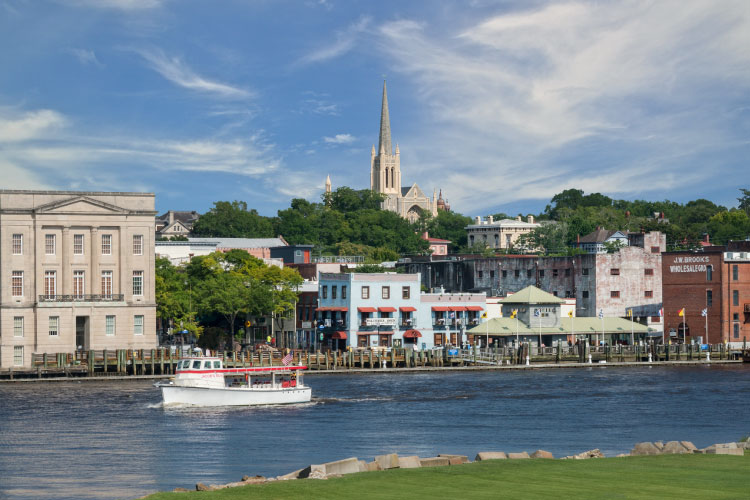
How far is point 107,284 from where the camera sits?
10725 cm

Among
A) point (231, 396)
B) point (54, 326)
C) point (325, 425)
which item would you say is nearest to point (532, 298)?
point (54, 326)

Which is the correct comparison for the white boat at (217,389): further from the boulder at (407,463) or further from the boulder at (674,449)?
the boulder at (407,463)

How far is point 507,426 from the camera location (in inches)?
2608

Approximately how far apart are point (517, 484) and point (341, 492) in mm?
5002

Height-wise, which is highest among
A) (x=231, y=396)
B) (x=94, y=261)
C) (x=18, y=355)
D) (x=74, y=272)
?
(x=94, y=261)

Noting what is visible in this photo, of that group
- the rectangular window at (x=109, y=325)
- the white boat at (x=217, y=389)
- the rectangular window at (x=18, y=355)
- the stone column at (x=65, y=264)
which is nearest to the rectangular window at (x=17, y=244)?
the stone column at (x=65, y=264)

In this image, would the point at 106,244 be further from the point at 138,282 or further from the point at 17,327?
the point at 17,327

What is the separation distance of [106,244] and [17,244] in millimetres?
8139

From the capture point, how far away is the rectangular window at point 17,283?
339 feet

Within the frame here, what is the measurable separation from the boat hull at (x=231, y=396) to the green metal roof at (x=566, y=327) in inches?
1791

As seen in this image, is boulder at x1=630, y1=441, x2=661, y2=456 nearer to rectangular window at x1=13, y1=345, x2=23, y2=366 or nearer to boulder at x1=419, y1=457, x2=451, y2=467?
boulder at x1=419, y1=457, x2=451, y2=467

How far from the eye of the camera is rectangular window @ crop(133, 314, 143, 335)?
10763cm

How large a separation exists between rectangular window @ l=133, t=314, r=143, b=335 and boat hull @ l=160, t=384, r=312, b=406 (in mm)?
30317

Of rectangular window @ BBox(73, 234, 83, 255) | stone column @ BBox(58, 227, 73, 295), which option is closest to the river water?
stone column @ BBox(58, 227, 73, 295)
